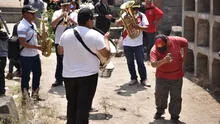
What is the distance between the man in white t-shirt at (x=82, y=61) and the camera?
18.3ft

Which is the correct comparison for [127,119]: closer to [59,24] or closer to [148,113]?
[148,113]

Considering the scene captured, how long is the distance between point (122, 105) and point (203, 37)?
99.1 inches

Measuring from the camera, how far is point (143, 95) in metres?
Answer: 8.63

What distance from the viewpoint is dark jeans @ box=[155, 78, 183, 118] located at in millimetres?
6891

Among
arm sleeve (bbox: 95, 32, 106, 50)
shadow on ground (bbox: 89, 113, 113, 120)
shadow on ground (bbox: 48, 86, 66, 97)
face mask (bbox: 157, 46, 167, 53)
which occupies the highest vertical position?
arm sleeve (bbox: 95, 32, 106, 50)

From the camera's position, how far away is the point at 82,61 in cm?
560

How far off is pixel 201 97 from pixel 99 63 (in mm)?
3272

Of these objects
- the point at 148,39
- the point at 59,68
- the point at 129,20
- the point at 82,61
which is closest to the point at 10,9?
the point at 148,39

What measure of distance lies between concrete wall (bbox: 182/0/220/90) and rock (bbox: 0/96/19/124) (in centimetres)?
381

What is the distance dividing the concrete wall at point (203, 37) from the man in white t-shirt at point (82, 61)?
3.47 m

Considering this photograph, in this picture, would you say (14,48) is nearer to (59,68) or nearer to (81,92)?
(59,68)

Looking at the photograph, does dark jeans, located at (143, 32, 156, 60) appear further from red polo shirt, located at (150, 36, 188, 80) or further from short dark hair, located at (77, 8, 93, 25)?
short dark hair, located at (77, 8, 93, 25)

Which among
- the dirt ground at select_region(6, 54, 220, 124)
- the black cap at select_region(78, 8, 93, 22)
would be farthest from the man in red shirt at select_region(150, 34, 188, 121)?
the black cap at select_region(78, 8, 93, 22)

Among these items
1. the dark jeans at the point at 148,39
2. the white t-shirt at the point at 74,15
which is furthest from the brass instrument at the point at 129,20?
the dark jeans at the point at 148,39
